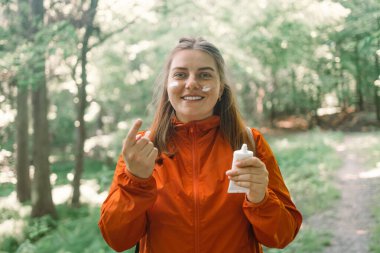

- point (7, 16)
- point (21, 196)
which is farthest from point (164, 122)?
point (21, 196)

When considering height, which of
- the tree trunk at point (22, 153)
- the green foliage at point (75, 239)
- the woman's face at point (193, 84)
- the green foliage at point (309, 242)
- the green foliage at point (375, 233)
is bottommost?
the green foliage at point (309, 242)

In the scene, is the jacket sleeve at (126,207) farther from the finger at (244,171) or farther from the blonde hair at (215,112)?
the finger at (244,171)

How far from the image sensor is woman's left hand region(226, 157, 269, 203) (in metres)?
1.58

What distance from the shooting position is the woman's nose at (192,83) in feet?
6.29

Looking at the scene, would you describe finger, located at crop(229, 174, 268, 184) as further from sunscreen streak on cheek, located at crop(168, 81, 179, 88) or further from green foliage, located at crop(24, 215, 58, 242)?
green foliage, located at crop(24, 215, 58, 242)

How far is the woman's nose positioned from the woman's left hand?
526 mm

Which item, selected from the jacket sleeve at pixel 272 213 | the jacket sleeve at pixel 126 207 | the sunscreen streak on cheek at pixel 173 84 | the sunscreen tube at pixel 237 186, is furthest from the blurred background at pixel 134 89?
the jacket sleeve at pixel 126 207

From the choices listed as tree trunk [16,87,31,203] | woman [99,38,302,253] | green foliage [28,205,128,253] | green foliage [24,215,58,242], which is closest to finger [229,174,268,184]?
woman [99,38,302,253]

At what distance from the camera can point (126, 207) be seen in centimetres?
171

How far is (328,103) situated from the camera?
79.6 ft

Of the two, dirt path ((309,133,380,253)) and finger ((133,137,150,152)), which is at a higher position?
finger ((133,137,150,152))

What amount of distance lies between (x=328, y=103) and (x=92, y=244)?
2128 centimetres

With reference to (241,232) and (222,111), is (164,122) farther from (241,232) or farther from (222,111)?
(241,232)

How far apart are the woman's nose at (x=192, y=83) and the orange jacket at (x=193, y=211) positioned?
0.35 meters
